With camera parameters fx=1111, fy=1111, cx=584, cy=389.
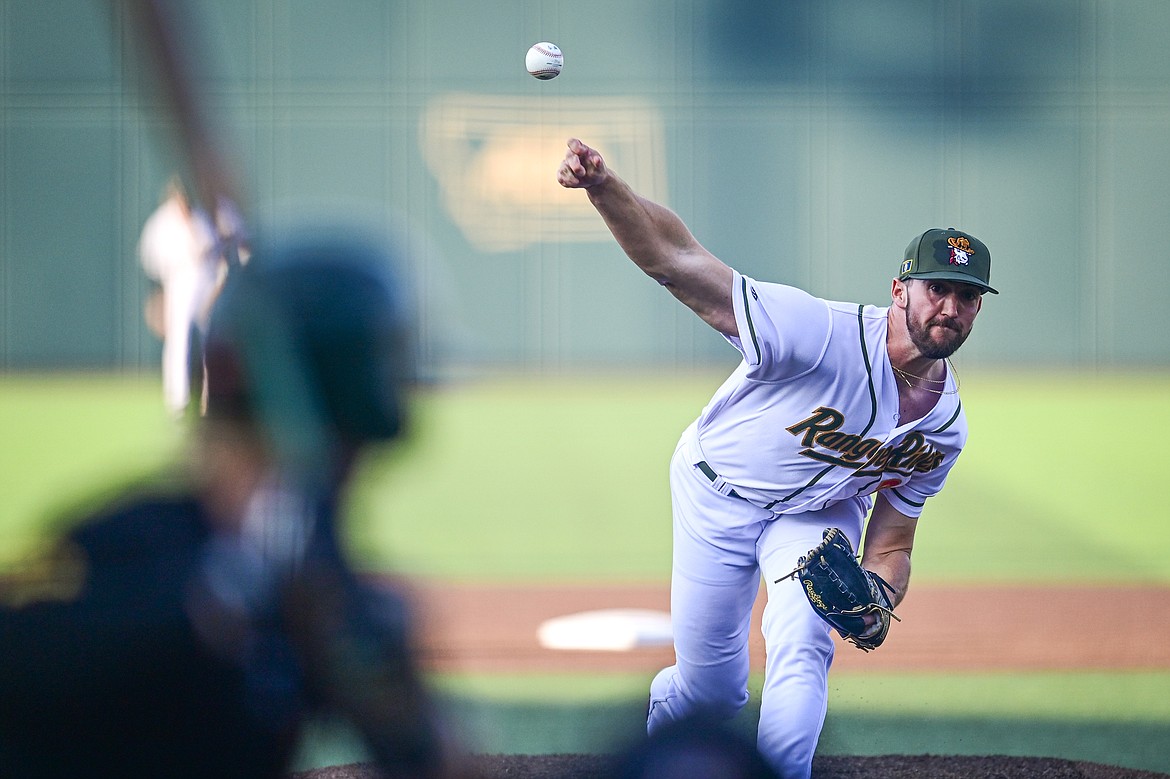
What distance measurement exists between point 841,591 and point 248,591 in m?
2.03

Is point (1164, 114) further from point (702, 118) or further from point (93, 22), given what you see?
point (93, 22)

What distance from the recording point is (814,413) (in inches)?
120

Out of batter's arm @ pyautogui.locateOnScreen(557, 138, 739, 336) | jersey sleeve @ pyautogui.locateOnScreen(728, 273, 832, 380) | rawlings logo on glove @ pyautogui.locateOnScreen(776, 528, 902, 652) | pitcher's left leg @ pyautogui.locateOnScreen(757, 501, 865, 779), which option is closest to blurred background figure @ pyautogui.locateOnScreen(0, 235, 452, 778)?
batter's arm @ pyautogui.locateOnScreen(557, 138, 739, 336)

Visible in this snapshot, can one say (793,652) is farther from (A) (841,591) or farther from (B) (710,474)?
(B) (710,474)

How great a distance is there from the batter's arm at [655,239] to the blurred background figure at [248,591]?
1385mm

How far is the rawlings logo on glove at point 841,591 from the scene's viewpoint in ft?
9.39

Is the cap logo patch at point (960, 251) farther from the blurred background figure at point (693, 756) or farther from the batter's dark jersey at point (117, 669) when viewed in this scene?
the batter's dark jersey at point (117, 669)

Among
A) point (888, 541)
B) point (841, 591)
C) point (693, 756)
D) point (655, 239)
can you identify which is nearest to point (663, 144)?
point (888, 541)

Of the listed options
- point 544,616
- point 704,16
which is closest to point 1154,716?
point 544,616

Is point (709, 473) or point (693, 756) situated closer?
point (693, 756)

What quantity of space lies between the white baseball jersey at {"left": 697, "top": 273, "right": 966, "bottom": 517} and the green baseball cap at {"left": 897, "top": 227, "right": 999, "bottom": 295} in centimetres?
21

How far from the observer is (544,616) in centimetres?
591

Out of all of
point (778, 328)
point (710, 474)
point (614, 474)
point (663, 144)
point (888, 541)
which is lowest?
point (614, 474)

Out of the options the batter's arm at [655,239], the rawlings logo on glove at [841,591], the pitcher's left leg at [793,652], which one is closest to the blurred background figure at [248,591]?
the batter's arm at [655,239]
